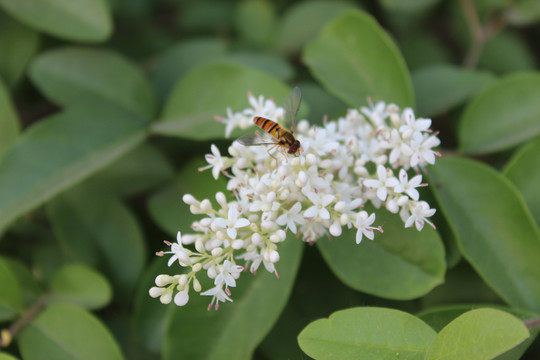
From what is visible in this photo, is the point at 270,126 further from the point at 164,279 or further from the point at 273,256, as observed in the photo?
the point at 164,279

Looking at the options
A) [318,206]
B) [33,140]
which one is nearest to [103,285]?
[33,140]

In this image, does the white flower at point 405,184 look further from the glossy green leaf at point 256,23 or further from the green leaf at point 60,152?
the glossy green leaf at point 256,23

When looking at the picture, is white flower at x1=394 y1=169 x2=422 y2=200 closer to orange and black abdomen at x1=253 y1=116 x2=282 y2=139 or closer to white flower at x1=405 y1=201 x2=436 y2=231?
white flower at x1=405 y1=201 x2=436 y2=231

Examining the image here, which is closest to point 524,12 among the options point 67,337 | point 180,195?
point 180,195

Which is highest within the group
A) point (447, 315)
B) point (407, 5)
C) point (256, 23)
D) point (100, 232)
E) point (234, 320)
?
point (407, 5)

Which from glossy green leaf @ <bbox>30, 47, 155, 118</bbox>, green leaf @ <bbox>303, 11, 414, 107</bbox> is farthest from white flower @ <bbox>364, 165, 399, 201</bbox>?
glossy green leaf @ <bbox>30, 47, 155, 118</bbox>

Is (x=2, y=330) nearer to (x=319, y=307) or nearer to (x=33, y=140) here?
(x=33, y=140)
